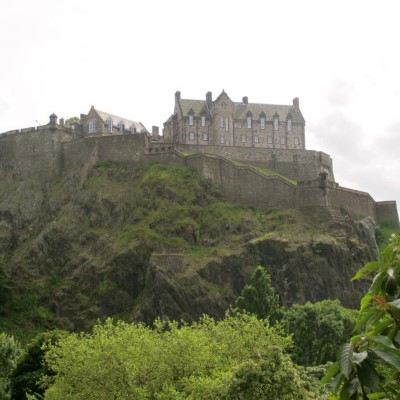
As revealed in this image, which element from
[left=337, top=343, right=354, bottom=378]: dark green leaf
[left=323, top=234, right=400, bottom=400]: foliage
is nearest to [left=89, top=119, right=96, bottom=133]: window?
[left=323, top=234, right=400, bottom=400]: foliage

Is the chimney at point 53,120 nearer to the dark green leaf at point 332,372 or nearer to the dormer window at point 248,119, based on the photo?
the dormer window at point 248,119

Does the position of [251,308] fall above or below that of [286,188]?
below

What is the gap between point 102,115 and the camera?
93250mm

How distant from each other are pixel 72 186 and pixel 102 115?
1651 cm

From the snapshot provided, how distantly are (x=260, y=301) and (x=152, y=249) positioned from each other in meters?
16.3

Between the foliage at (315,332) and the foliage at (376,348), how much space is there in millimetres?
48085

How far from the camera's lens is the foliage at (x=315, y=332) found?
A: 2154 inches

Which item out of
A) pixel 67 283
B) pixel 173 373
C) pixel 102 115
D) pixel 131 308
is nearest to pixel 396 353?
pixel 173 373

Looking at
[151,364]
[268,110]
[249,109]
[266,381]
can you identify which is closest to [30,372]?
[151,364]

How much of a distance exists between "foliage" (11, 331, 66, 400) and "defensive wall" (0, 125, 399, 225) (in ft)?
114

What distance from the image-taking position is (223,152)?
8519cm

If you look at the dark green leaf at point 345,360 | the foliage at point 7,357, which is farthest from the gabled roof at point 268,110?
the dark green leaf at point 345,360

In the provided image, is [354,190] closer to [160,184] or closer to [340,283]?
[340,283]

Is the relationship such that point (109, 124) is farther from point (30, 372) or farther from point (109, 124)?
point (30, 372)
